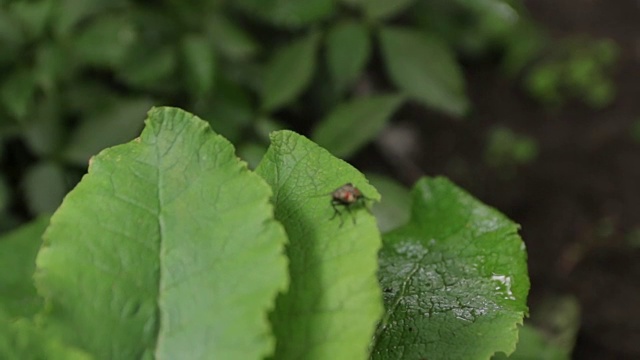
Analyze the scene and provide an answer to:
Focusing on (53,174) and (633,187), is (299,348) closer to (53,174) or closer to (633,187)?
(53,174)

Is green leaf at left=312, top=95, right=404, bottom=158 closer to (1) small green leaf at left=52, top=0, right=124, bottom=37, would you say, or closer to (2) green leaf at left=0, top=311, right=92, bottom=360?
(1) small green leaf at left=52, top=0, right=124, bottom=37

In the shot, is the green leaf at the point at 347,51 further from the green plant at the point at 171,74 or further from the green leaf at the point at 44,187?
the green leaf at the point at 44,187

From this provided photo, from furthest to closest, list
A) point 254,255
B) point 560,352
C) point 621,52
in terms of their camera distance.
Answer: point 621,52, point 560,352, point 254,255

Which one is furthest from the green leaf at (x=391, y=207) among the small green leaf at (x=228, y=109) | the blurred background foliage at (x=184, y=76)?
the small green leaf at (x=228, y=109)

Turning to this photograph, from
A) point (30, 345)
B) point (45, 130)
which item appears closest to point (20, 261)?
point (45, 130)

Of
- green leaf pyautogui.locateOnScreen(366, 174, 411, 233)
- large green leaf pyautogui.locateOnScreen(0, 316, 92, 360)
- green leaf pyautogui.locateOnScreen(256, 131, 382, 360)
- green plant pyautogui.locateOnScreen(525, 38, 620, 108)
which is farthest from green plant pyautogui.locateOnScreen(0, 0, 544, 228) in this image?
green plant pyautogui.locateOnScreen(525, 38, 620, 108)

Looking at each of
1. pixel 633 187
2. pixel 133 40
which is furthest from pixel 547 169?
pixel 133 40

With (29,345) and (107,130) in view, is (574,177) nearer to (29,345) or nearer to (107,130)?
(107,130)
